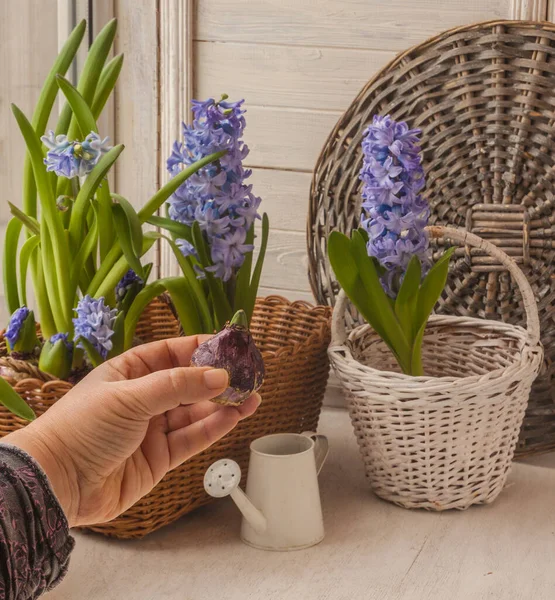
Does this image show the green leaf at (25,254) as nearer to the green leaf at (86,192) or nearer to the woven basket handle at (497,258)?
the green leaf at (86,192)

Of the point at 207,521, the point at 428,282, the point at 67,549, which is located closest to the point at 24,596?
the point at 67,549

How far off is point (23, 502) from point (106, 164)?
0.43 metres

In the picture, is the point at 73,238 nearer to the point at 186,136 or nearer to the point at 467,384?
the point at 186,136

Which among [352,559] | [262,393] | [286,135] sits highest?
[286,135]

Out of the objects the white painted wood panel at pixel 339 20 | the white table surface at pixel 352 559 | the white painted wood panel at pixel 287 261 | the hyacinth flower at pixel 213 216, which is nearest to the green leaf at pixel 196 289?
the hyacinth flower at pixel 213 216

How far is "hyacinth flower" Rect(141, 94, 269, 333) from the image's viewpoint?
3.16 ft

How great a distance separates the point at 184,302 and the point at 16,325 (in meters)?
0.18

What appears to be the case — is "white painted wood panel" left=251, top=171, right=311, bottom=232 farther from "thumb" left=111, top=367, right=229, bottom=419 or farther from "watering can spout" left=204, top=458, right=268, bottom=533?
"thumb" left=111, top=367, right=229, bottom=419

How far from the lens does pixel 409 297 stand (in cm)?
101

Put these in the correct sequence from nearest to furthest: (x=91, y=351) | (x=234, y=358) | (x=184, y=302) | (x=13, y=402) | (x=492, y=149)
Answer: (x=234, y=358) → (x=13, y=402) → (x=91, y=351) → (x=184, y=302) → (x=492, y=149)

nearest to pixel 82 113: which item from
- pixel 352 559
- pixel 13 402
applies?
pixel 13 402

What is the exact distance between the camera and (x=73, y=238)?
0.99 meters

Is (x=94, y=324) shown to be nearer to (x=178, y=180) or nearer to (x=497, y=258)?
(x=178, y=180)

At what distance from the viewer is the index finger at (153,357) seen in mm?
699
